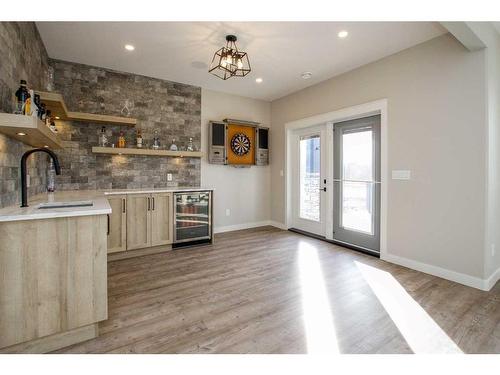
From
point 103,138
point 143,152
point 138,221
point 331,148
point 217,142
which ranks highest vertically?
point 217,142

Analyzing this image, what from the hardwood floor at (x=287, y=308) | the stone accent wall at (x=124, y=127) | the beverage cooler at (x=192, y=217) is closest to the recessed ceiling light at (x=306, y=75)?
the stone accent wall at (x=124, y=127)

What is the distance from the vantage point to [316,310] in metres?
2.16

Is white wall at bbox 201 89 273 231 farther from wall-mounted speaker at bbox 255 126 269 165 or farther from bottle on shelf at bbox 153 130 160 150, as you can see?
bottle on shelf at bbox 153 130 160 150

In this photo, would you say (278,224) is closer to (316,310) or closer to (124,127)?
(316,310)

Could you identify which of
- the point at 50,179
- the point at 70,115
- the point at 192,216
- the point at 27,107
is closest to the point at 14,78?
the point at 27,107

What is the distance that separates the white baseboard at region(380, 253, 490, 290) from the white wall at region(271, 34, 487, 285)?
0.01 meters

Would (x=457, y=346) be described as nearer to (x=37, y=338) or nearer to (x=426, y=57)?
(x=37, y=338)

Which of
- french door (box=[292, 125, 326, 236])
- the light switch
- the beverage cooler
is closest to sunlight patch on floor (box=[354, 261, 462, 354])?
the light switch

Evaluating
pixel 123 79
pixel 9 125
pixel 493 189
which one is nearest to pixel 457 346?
pixel 493 189

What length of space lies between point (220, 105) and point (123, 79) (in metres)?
1.80

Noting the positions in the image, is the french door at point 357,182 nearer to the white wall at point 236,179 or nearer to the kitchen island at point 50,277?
the white wall at point 236,179

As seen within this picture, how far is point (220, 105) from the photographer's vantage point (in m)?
5.05

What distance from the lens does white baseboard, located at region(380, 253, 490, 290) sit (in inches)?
102

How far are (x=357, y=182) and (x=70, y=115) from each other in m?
4.42
